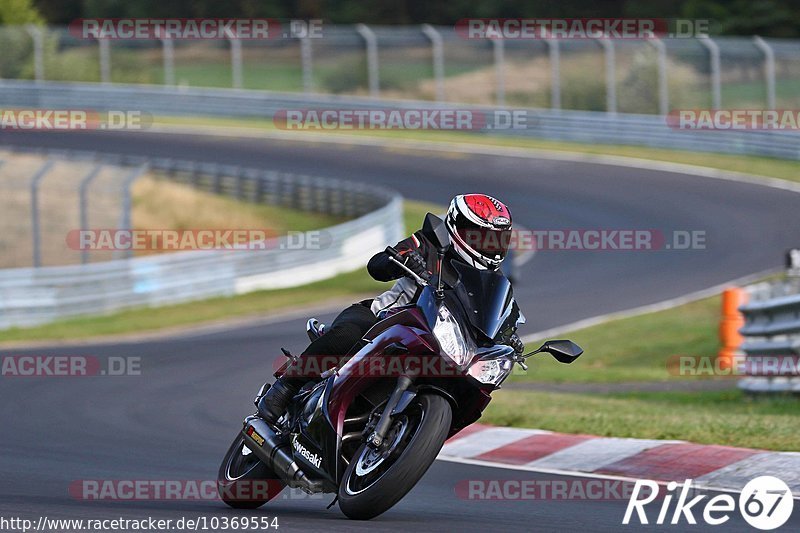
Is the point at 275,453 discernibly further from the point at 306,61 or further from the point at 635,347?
the point at 306,61

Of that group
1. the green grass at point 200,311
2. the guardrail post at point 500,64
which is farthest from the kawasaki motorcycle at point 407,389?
the guardrail post at point 500,64

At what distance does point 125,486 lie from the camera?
779 centimetres

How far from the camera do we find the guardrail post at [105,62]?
143ft

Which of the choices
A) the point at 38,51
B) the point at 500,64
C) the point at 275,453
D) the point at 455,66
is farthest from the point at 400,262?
the point at 38,51

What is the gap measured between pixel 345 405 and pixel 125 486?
2.02 metres

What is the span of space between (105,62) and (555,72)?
15.1 meters

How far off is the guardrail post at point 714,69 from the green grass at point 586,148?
1.74m

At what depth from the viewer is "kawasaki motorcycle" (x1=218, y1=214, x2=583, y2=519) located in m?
5.99

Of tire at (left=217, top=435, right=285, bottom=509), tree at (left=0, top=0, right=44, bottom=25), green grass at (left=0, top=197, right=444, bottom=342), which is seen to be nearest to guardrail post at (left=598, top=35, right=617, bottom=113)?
green grass at (left=0, top=197, right=444, bottom=342)

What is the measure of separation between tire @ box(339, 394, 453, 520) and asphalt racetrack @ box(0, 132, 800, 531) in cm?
11

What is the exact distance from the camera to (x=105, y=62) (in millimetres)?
43969

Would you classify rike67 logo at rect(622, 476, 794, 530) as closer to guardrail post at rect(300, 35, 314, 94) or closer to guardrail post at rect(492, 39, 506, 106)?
guardrail post at rect(492, 39, 506, 106)

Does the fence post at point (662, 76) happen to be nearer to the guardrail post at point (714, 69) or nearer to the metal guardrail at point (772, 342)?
the guardrail post at point (714, 69)

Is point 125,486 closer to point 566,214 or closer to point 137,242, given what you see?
point 137,242
